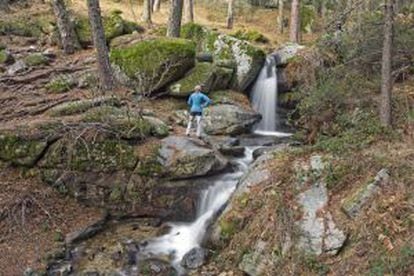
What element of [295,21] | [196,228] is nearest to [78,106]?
[196,228]

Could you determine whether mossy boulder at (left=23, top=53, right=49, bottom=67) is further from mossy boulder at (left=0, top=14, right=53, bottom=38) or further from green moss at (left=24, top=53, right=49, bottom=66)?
mossy boulder at (left=0, top=14, right=53, bottom=38)

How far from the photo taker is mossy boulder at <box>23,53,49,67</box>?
18.4 metres

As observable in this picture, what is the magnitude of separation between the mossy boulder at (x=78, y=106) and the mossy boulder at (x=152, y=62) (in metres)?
1.85

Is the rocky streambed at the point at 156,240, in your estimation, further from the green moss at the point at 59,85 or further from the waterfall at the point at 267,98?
the green moss at the point at 59,85

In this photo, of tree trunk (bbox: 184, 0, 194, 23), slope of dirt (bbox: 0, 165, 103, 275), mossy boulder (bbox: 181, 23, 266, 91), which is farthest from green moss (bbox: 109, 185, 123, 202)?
tree trunk (bbox: 184, 0, 194, 23)

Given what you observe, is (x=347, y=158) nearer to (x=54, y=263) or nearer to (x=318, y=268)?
(x=318, y=268)

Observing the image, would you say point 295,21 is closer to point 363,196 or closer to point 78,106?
point 78,106

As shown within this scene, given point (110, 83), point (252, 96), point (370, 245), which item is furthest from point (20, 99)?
point (370, 245)

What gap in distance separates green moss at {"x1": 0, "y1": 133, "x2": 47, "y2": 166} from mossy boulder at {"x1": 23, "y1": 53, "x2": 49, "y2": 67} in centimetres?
645

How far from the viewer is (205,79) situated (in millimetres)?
17516

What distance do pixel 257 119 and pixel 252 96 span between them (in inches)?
76.0

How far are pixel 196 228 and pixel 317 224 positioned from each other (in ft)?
11.2

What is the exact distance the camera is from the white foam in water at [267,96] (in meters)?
18.1

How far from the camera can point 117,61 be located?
17312mm
